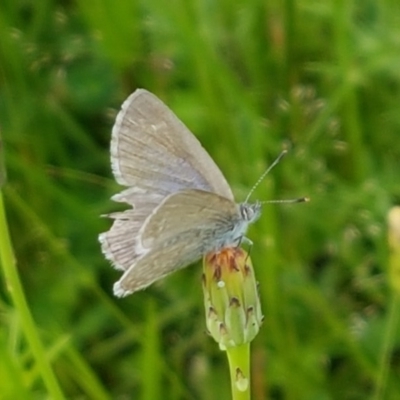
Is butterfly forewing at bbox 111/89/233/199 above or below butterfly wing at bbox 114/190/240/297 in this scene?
above

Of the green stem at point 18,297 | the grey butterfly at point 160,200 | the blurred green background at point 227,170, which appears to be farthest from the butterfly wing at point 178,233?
the blurred green background at point 227,170

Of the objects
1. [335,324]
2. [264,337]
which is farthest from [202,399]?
[335,324]

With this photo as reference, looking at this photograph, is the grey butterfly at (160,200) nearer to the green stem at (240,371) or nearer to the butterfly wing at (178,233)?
the butterfly wing at (178,233)

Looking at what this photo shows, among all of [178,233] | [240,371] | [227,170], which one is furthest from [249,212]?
[227,170]

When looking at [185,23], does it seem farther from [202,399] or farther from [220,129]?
[202,399]

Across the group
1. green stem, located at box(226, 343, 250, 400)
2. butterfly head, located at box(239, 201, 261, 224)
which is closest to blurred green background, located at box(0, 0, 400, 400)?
butterfly head, located at box(239, 201, 261, 224)

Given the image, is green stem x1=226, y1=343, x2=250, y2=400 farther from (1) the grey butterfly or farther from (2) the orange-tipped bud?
(1) the grey butterfly

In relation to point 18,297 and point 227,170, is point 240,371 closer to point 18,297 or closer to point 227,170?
point 18,297

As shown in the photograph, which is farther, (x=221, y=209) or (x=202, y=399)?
(x=202, y=399)
